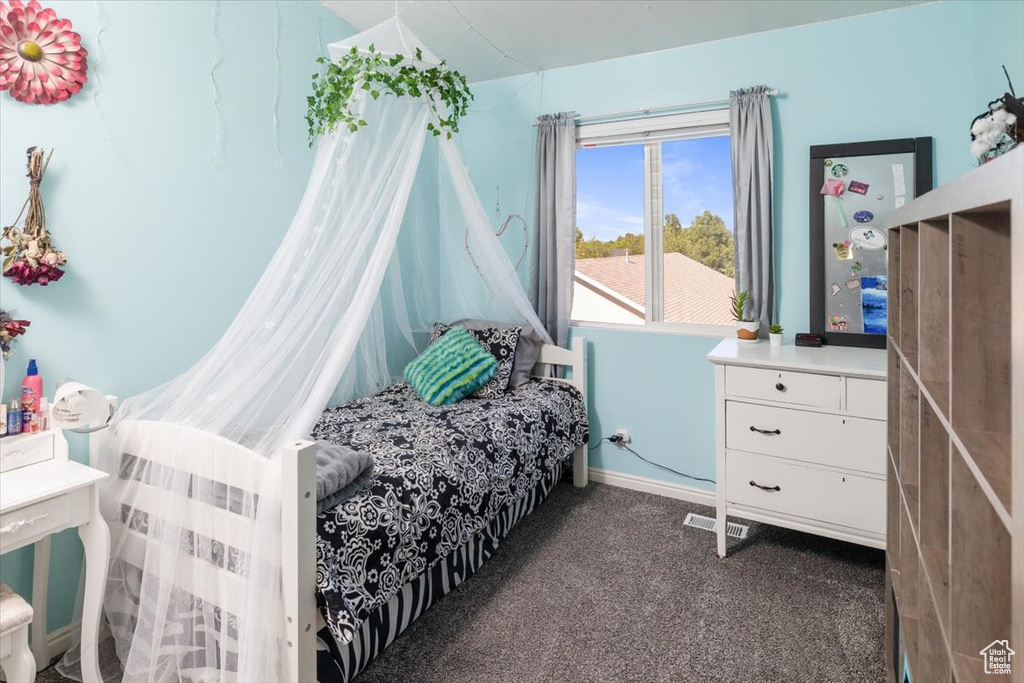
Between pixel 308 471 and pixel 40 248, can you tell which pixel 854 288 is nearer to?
pixel 308 471

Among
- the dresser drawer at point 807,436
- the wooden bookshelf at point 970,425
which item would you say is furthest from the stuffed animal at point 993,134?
the dresser drawer at point 807,436

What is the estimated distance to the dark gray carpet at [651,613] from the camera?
212cm

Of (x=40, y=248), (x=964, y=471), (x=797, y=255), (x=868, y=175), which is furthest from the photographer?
(x=797, y=255)

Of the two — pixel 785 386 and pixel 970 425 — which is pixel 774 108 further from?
pixel 970 425

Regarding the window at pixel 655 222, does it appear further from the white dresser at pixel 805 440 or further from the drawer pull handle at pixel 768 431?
the drawer pull handle at pixel 768 431

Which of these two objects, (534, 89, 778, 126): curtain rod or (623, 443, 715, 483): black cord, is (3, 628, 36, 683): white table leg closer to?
(623, 443, 715, 483): black cord

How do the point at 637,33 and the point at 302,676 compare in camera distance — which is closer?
the point at 302,676

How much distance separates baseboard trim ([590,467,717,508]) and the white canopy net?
88.3 inches

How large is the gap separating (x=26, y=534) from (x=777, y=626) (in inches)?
103

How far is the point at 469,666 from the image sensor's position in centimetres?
214

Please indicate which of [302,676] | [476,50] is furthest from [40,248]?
[476,50]

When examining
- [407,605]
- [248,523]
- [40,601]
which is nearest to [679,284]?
[407,605]

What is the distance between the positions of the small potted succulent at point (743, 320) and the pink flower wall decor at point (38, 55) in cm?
313
